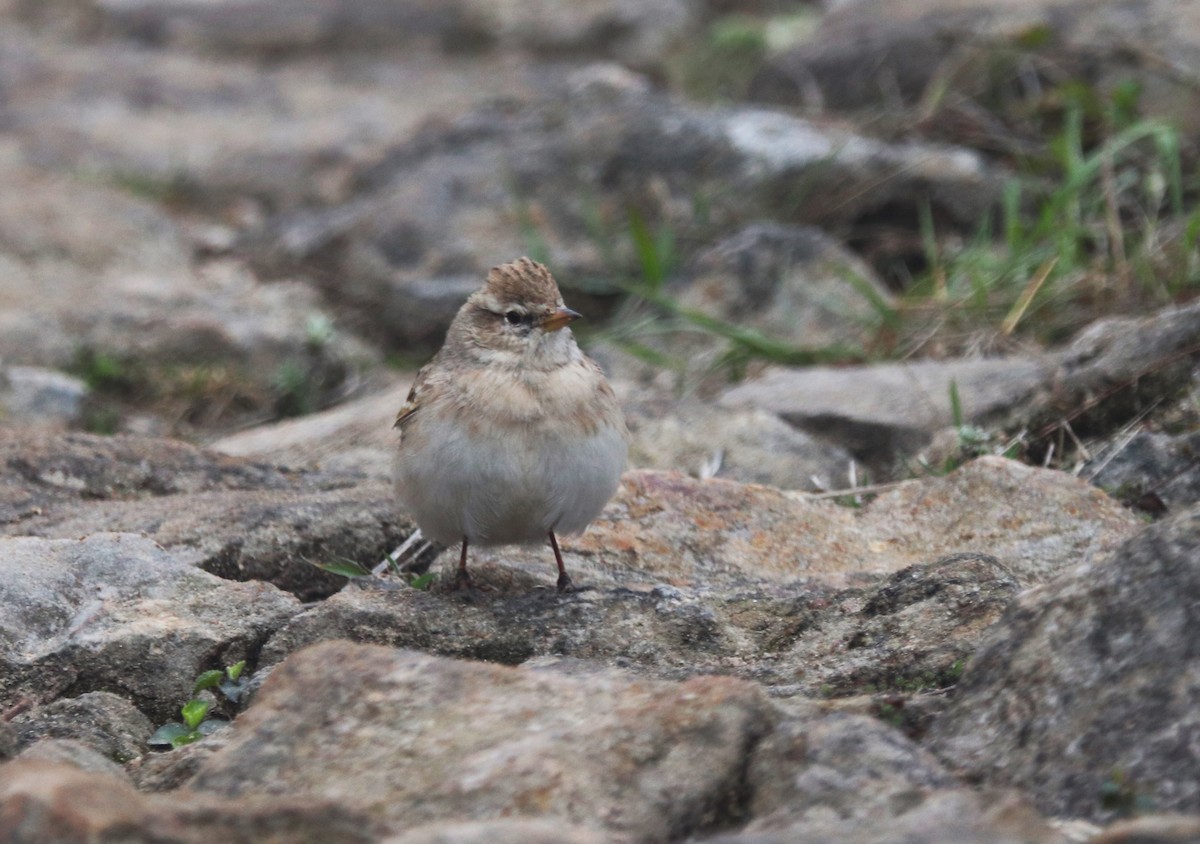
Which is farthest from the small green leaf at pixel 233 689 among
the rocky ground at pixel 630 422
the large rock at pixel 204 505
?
the large rock at pixel 204 505

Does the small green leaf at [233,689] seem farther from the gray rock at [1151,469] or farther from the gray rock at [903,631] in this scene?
the gray rock at [1151,469]

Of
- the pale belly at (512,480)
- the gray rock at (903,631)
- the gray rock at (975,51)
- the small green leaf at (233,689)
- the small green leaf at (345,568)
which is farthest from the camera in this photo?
the gray rock at (975,51)

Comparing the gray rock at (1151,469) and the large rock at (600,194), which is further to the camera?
the large rock at (600,194)

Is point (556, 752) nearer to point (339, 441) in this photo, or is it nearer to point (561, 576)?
point (561, 576)

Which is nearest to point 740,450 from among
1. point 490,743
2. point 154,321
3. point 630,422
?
point 630,422

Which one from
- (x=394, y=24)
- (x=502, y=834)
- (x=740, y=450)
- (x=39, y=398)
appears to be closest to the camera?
(x=502, y=834)

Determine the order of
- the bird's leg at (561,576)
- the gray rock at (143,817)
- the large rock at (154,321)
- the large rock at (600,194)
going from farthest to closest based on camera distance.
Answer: the large rock at (600,194), the large rock at (154,321), the bird's leg at (561,576), the gray rock at (143,817)

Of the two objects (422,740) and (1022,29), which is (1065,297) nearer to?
(1022,29)

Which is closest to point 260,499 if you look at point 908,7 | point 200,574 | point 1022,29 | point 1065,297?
point 200,574
